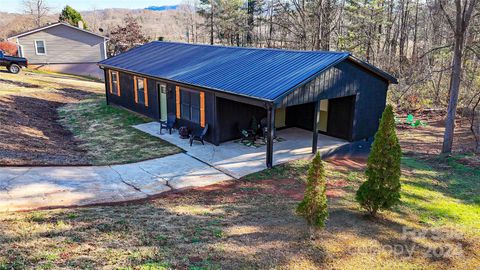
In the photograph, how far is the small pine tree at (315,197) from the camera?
5637 millimetres

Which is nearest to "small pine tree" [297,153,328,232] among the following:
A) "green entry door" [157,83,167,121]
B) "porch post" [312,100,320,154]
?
"porch post" [312,100,320,154]

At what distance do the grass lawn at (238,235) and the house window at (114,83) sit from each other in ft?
37.9

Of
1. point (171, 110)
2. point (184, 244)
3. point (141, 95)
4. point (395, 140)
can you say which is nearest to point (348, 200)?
point (395, 140)

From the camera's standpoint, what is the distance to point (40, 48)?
102 feet

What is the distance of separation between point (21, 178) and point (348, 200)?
763 centimetres

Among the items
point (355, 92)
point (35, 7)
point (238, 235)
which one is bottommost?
point (238, 235)

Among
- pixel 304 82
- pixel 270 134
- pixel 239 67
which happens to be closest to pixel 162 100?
pixel 239 67

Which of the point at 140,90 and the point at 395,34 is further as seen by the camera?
the point at 395,34

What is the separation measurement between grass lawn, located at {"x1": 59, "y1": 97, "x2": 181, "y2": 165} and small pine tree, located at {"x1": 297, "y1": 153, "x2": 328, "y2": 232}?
669 cm

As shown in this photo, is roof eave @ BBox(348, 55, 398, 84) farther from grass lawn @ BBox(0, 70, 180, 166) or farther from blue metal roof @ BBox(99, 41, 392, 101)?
grass lawn @ BBox(0, 70, 180, 166)

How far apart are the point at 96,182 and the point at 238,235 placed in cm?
459

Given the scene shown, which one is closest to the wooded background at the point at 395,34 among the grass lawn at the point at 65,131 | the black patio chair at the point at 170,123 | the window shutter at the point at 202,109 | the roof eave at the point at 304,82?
the roof eave at the point at 304,82

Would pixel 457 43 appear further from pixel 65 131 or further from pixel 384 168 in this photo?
pixel 65 131

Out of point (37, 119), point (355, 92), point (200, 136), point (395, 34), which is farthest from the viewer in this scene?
point (395, 34)
